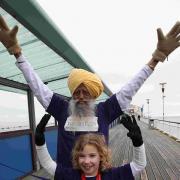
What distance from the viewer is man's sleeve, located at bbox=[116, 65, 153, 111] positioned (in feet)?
8.44

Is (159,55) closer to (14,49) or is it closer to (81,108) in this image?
(81,108)

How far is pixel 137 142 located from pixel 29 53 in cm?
411

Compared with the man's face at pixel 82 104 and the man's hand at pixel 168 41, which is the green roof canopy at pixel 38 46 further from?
the man's hand at pixel 168 41

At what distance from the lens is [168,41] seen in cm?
245

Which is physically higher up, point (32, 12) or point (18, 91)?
point (32, 12)

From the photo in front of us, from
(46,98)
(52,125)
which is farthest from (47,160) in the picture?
(52,125)

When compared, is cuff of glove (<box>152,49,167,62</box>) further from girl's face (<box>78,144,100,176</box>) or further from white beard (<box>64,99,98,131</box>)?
girl's face (<box>78,144,100,176</box>)

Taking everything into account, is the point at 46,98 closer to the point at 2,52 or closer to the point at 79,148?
the point at 79,148

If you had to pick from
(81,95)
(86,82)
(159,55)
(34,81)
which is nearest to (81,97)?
(81,95)

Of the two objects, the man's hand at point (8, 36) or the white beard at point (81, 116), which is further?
the white beard at point (81, 116)

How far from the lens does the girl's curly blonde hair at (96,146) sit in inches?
90.7

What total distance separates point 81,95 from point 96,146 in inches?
16.4

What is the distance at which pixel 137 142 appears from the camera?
2.19 metres

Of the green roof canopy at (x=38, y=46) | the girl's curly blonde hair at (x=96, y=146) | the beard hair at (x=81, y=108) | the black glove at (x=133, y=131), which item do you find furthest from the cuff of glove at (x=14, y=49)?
the green roof canopy at (x=38, y=46)
